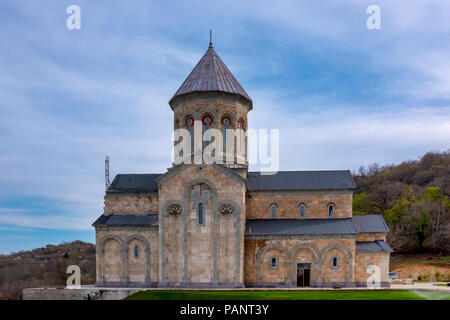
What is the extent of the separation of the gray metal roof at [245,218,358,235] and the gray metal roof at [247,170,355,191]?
A: 93.6 inches

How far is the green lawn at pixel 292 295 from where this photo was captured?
58.3ft

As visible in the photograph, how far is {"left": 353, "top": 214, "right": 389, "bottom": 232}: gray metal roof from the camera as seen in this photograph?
26438 mm

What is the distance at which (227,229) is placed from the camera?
2420 centimetres

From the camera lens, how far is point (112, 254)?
1023 inches

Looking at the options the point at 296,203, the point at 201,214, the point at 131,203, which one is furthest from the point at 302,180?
the point at 131,203

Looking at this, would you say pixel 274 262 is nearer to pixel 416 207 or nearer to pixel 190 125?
pixel 190 125

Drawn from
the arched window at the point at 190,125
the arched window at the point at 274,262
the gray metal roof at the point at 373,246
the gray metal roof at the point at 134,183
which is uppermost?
the arched window at the point at 190,125

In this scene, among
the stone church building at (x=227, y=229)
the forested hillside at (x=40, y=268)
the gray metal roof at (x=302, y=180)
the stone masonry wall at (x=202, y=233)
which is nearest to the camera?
the stone masonry wall at (x=202, y=233)

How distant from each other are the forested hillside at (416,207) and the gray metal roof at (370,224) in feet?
60.0

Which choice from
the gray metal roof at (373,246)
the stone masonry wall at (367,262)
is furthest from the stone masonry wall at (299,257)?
the gray metal roof at (373,246)

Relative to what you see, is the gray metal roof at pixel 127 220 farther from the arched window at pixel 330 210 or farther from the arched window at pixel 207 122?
the arched window at pixel 330 210

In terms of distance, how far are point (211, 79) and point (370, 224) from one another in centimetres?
1594

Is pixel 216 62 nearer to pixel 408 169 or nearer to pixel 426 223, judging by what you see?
pixel 426 223
